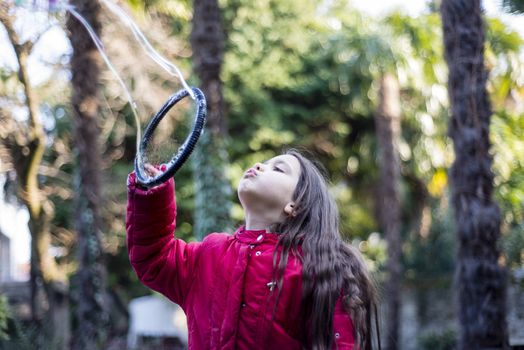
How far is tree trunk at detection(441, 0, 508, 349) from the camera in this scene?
20.1 feet

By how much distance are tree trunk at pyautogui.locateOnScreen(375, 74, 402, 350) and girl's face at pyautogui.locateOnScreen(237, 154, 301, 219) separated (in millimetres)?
11167

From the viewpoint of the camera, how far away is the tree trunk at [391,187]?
14414mm

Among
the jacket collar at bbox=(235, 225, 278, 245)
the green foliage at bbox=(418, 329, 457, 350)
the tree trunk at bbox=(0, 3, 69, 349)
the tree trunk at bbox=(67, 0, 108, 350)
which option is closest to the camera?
the jacket collar at bbox=(235, 225, 278, 245)

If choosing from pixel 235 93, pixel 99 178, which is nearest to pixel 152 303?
pixel 235 93

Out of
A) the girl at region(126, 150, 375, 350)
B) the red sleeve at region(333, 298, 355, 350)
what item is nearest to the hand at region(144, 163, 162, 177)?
the girl at region(126, 150, 375, 350)

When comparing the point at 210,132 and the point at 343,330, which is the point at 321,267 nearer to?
the point at 343,330

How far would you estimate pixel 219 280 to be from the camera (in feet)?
9.25

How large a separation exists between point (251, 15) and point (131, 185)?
1739 centimetres

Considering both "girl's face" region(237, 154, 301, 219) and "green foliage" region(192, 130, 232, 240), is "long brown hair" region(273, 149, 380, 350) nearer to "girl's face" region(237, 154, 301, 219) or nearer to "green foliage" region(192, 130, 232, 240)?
"girl's face" region(237, 154, 301, 219)

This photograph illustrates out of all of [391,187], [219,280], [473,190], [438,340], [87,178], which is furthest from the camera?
[391,187]

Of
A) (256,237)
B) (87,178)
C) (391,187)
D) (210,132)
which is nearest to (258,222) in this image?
(256,237)

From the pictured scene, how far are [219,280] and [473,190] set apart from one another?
3.85 m

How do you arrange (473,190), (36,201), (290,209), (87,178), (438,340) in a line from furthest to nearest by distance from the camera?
(438,340)
(36,201)
(87,178)
(473,190)
(290,209)

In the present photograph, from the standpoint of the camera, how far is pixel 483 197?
245 inches
